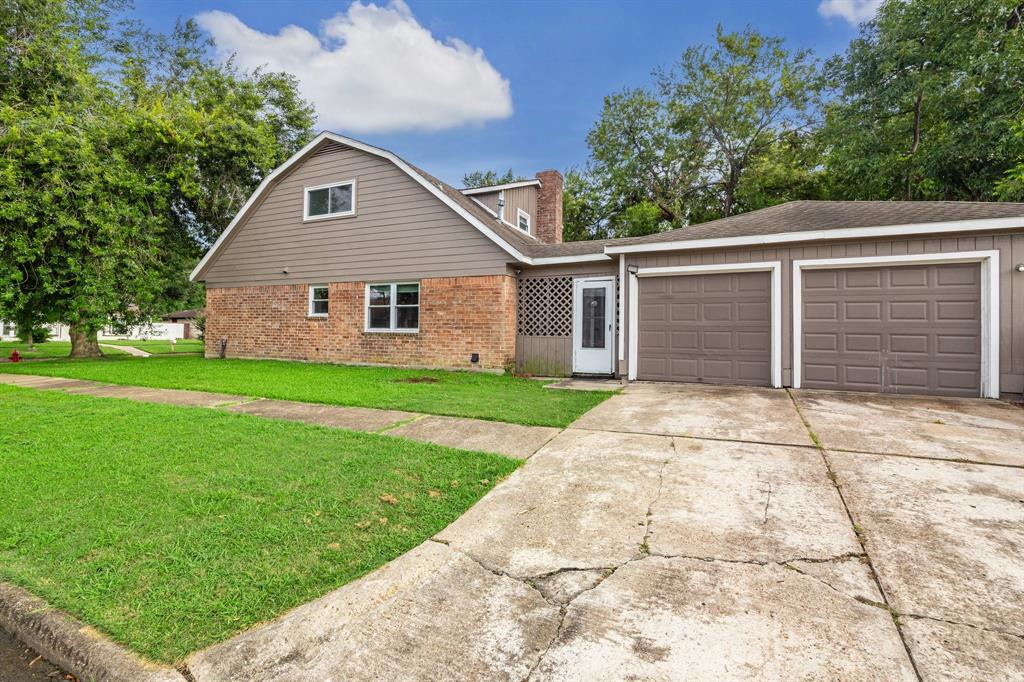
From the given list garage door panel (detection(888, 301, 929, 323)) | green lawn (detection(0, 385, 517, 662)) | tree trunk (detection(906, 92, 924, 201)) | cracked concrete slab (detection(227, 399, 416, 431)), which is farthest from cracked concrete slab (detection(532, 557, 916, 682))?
tree trunk (detection(906, 92, 924, 201))

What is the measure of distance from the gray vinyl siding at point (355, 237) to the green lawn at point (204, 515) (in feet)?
21.9

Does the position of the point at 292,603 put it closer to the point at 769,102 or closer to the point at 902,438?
the point at 902,438

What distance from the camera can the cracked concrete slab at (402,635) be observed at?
1636mm

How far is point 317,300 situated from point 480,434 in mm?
9512

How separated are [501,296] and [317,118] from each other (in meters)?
18.0

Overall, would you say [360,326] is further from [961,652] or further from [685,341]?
[961,652]

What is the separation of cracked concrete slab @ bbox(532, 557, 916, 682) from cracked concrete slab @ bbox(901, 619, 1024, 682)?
0.21ft

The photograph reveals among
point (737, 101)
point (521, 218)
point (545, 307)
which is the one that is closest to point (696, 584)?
point (545, 307)

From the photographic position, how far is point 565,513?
289 cm

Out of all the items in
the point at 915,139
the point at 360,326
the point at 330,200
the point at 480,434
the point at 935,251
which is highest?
the point at 915,139

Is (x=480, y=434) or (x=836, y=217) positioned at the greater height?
→ (x=836, y=217)

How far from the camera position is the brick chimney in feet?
52.2

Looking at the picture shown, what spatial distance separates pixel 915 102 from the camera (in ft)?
50.6

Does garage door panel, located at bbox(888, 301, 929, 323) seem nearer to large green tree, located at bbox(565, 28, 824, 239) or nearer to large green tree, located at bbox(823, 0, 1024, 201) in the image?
large green tree, located at bbox(823, 0, 1024, 201)
